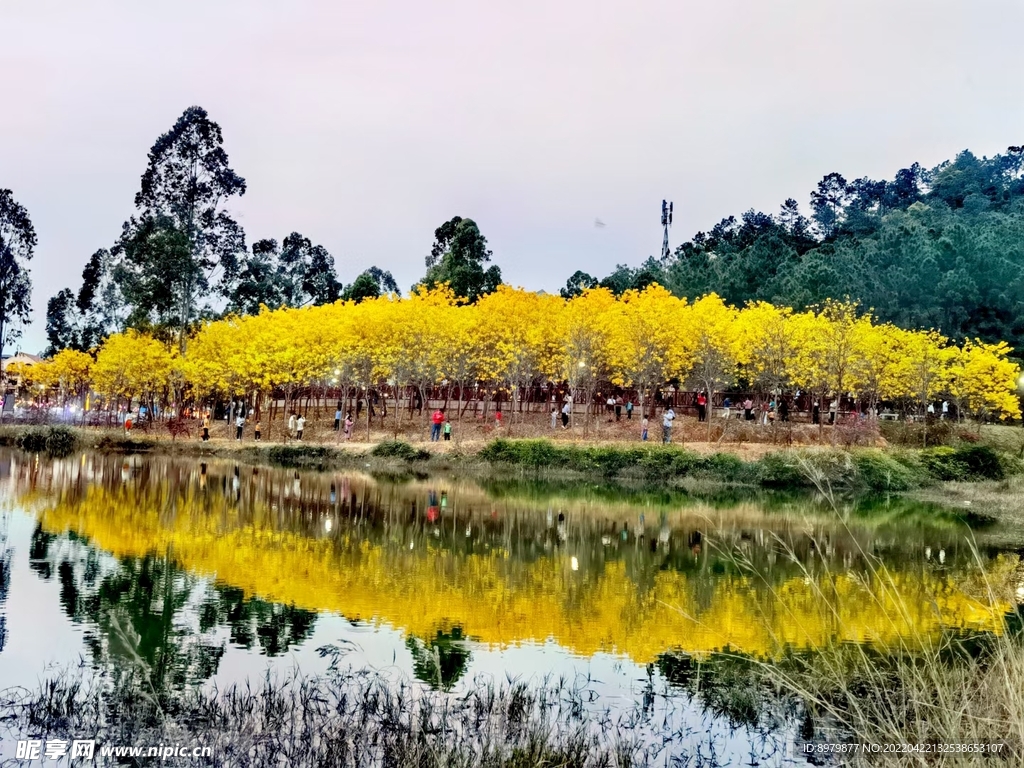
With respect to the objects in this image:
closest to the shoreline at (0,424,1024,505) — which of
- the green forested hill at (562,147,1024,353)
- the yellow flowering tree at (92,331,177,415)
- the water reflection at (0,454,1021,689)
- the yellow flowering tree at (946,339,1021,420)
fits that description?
the yellow flowering tree at (946,339,1021,420)

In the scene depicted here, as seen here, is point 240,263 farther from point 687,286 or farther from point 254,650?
point 254,650

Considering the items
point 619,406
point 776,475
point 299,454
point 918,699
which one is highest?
point 619,406

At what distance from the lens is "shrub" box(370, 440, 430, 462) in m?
45.5

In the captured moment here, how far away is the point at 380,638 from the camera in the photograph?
43.9ft

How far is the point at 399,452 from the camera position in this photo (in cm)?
4569

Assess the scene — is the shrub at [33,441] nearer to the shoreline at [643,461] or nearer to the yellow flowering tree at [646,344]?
the shoreline at [643,461]

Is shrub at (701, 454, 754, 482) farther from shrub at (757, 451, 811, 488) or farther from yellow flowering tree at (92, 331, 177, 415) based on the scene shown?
yellow flowering tree at (92, 331, 177, 415)

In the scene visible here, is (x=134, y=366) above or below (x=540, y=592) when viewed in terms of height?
above

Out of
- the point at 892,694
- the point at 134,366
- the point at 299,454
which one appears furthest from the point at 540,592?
the point at 134,366

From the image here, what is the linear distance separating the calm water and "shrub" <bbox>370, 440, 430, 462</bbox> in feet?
43.9

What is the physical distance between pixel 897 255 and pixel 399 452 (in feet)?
134

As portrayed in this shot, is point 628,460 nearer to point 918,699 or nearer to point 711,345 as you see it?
point 711,345

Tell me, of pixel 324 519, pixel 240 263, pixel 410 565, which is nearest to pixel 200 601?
pixel 410 565

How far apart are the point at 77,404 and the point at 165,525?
60.5m
